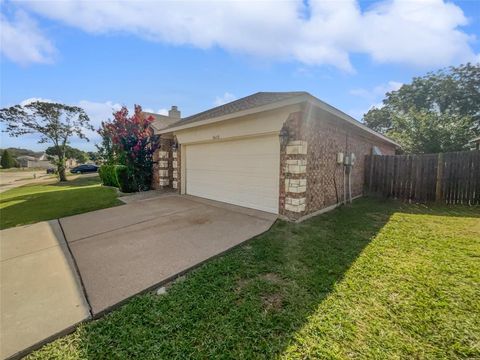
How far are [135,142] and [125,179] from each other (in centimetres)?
178

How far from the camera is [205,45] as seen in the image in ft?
24.8

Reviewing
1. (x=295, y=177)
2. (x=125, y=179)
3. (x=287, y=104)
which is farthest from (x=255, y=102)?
(x=125, y=179)

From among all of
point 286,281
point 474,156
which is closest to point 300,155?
point 286,281

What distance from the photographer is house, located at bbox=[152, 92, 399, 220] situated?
518 cm

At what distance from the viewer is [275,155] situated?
18.6ft

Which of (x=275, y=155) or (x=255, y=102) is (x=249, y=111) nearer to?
(x=255, y=102)

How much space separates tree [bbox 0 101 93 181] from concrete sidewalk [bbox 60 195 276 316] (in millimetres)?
18561

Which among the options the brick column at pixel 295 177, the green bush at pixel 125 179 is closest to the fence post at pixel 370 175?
the brick column at pixel 295 177

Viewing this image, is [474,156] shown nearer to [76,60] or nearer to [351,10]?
[351,10]

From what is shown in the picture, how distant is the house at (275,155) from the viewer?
5180 millimetres

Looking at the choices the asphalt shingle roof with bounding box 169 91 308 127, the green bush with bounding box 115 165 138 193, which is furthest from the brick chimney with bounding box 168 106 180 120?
the asphalt shingle roof with bounding box 169 91 308 127

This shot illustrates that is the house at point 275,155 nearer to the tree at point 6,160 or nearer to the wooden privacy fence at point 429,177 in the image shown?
the wooden privacy fence at point 429,177

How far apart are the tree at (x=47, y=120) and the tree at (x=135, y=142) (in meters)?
13.9

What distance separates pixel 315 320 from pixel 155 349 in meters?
1.53
